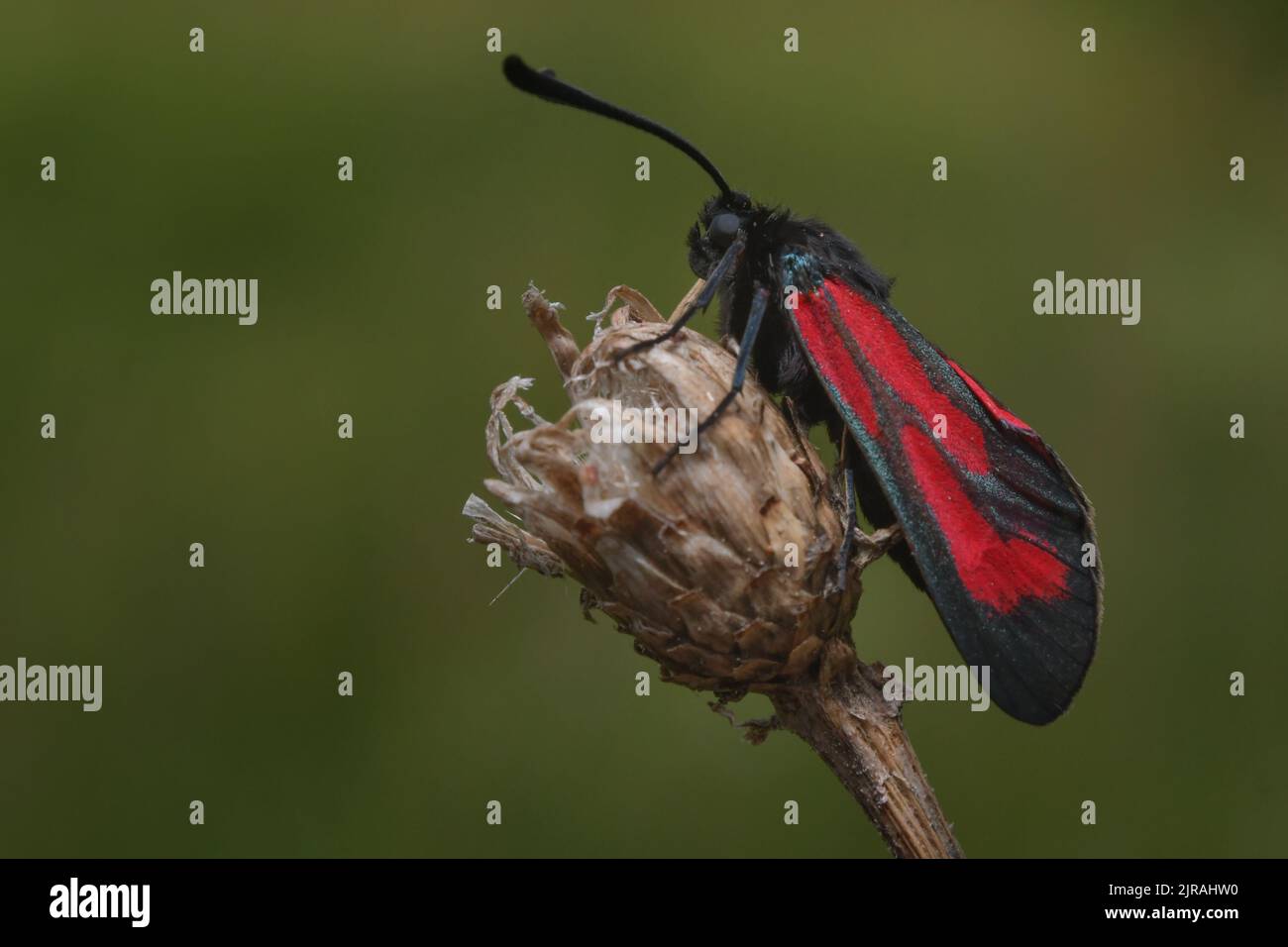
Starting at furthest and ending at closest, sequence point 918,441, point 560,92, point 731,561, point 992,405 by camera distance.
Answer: point 992,405, point 918,441, point 560,92, point 731,561

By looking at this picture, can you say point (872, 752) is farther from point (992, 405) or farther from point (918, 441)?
point (992, 405)

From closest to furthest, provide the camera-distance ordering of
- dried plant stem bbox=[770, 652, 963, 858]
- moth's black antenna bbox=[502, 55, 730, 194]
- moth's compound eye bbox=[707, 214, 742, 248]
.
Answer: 1. dried plant stem bbox=[770, 652, 963, 858]
2. moth's black antenna bbox=[502, 55, 730, 194]
3. moth's compound eye bbox=[707, 214, 742, 248]

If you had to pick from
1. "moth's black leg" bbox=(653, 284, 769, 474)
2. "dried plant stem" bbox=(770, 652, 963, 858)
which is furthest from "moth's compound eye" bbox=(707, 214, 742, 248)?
"dried plant stem" bbox=(770, 652, 963, 858)

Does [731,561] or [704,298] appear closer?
[731,561]

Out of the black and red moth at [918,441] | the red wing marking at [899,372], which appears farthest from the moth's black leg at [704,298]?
the red wing marking at [899,372]

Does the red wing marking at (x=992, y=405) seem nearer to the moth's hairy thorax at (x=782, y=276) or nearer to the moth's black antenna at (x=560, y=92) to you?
the moth's hairy thorax at (x=782, y=276)

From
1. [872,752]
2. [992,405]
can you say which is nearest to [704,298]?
[992,405]

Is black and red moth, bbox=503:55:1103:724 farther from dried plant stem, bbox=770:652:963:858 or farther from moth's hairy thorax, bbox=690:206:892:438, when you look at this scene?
dried plant stem, bbox=770:652:963:858
